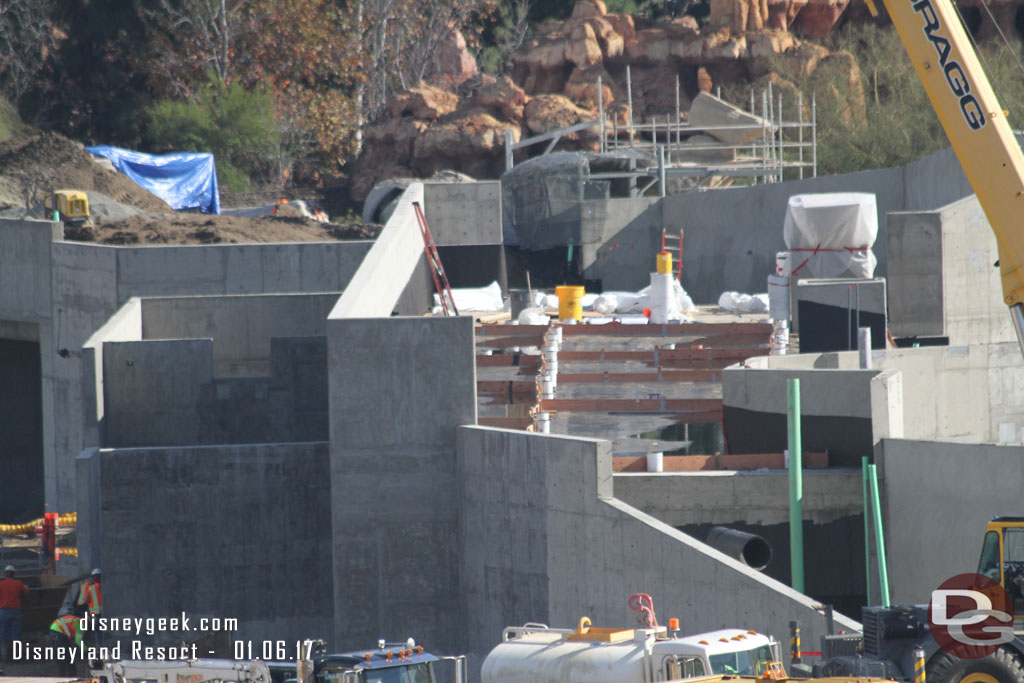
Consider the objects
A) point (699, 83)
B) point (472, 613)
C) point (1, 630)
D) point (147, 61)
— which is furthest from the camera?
point (147, 61)

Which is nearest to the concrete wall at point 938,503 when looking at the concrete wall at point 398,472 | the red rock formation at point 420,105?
the concrete wall at point 398,472

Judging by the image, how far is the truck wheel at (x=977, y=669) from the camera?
33.8 feet

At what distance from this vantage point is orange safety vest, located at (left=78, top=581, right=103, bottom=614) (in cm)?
1723

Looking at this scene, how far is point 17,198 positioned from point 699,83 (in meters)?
26.1

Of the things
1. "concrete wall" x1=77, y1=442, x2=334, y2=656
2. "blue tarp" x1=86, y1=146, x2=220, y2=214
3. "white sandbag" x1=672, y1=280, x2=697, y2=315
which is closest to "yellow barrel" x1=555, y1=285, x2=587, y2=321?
"white sandbag" x1=672, y1=280, x2=697, y2=315

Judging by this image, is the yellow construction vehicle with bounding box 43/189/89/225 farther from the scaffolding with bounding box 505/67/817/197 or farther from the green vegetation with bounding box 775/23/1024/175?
the green vegetation with bounding box 775/23/1024/175

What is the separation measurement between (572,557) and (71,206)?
18.9 meters

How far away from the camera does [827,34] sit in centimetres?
5444

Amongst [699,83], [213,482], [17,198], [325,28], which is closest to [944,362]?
[213,482]

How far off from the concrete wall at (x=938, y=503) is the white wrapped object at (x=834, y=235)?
30.9ft

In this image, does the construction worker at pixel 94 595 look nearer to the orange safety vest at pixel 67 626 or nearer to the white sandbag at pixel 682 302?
the orange safety vest at pixel 67 626

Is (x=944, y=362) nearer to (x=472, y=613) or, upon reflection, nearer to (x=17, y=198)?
(x=472, y=613)

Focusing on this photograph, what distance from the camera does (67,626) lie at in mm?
17625

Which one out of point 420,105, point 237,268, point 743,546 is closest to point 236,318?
point 237,268
